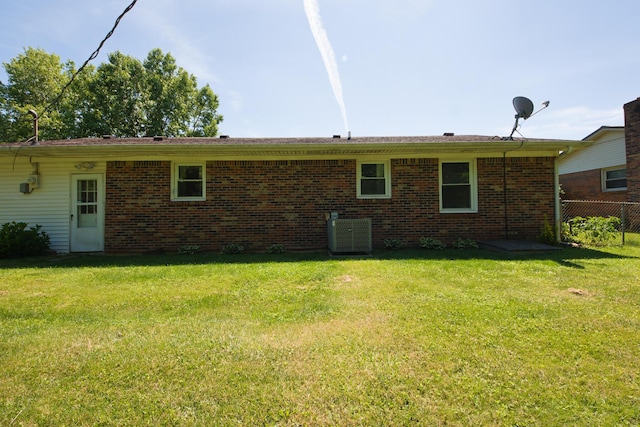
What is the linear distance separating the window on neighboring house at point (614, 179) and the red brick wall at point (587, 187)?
16 centimetres

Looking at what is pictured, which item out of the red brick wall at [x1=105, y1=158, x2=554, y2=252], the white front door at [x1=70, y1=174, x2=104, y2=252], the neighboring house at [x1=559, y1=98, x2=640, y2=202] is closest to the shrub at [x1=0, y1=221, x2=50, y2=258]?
the white front door at [x1=70, y1=174, x2=104, y2=252]

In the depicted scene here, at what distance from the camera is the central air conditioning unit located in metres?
7.38

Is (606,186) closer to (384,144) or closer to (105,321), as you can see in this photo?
(384,144)

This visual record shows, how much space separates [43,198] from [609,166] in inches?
844

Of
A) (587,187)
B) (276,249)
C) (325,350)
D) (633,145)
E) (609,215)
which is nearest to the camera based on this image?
(325,350)

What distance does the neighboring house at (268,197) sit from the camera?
841 centimetres

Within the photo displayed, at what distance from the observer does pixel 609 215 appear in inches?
566

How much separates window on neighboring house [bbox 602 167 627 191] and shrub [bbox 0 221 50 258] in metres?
21.3

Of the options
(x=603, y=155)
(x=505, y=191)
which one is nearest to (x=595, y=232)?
(x=505, y=191)

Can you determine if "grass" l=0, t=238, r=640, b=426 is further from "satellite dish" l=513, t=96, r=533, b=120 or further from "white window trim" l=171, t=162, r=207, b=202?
"satellite dish" l=513, t=96, r=533, b=120

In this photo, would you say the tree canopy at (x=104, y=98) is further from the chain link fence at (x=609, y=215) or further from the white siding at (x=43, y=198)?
the chain link fence at (x=609, y=215)

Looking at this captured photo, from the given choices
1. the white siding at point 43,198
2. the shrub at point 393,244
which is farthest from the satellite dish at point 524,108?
the white siding at point 43,198

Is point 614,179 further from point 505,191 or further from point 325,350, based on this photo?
point 325,350

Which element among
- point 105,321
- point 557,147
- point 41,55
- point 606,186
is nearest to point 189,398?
point 105,321
